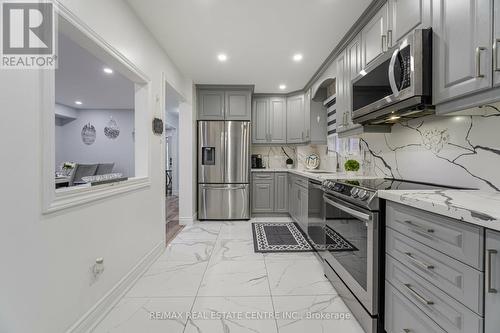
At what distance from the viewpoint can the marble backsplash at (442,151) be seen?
1.36 meters

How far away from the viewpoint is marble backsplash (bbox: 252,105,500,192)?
4.47 feet

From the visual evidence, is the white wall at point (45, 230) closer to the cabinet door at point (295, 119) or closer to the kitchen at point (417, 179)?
the kitchen at point (417, 179)

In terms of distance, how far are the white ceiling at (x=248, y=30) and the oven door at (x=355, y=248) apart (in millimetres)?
1744

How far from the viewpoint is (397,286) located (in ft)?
4.19

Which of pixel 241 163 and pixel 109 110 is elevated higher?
pixel 109 110

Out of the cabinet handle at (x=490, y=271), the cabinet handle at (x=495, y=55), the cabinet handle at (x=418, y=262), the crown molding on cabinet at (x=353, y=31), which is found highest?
the crown molding on cabinet at (x=353, y=31)

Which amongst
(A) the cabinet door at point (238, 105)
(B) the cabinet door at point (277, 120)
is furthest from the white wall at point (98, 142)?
(B) the cabinet door at point (277, 120)

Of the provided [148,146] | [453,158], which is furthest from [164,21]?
[453,158]

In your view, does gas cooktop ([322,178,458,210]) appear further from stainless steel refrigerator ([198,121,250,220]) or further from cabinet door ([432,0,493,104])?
stainless steel refrigerator ([198,121,250,220])

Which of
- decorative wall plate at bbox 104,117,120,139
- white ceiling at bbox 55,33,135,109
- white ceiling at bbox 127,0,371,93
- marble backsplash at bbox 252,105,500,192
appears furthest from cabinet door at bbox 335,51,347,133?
decorative wall plate at bbox 104,117,120,139

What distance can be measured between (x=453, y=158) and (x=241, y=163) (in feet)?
10.00

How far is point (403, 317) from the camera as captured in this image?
1.22 metres

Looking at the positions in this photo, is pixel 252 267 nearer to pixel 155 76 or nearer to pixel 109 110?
pixel 155 76

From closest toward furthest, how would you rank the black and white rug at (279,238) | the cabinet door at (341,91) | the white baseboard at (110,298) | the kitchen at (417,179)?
the kitchen at (417,179), the white baseboard at (110,298), the cabinet door at (341,91), the black and white rug at (279,238)
